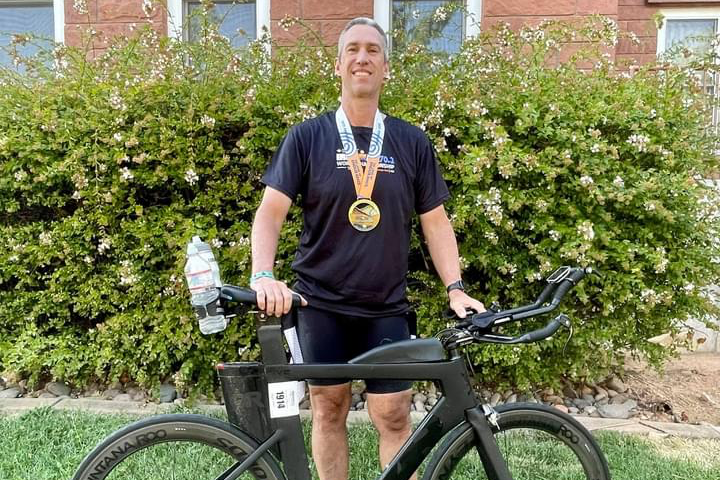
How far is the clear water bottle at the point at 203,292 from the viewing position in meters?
1.67

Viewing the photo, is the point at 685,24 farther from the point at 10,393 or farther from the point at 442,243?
the point at 10,393

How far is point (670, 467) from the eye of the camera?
276 cm

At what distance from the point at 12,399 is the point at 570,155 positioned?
400 centimetres

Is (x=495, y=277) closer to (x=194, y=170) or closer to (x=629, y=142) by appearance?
(x=629, y=142)

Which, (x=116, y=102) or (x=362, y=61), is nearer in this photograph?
(x=362, y=61)

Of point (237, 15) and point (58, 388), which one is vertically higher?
point (237, 15)

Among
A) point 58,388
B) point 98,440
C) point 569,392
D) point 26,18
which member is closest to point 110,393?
point 58,388

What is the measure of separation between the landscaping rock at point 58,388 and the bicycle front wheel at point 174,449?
2.32 metres

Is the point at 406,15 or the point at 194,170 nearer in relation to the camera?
the point at 194,170

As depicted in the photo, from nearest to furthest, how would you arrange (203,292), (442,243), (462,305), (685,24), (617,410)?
(203,292) → (462,305) → (442,243) → (617,410) → (685,24)

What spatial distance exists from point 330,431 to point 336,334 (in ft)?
1.44

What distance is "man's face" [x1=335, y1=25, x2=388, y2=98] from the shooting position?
198 centimetres

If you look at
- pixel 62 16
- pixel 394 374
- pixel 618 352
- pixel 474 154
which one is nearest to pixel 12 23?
pixel 62 16

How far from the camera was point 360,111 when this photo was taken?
2.06 metres
